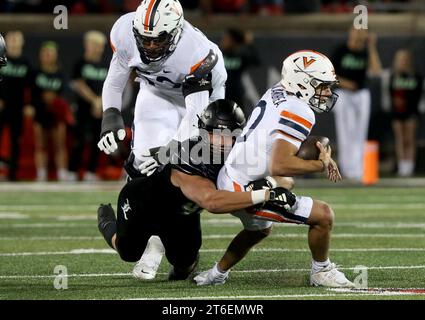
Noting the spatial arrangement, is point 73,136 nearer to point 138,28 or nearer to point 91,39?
point 91,39

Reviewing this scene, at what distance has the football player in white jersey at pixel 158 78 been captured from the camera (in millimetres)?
6660

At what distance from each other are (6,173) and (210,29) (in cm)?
340

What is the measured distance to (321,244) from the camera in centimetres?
586

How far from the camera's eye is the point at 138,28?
663 cm

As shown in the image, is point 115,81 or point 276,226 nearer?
point 115,81

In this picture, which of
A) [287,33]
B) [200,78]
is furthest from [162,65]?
[287,33]

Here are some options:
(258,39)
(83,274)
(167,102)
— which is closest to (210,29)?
(258,39)

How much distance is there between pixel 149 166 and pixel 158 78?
86 centimetres

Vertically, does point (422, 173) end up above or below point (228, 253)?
below

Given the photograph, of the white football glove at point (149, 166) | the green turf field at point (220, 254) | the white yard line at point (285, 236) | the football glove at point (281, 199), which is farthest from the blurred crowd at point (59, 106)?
the football glove at point (281, 199)

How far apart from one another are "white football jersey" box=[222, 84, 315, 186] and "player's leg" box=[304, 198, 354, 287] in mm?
346

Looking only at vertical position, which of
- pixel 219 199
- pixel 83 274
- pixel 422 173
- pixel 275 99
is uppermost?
pixel 275 99

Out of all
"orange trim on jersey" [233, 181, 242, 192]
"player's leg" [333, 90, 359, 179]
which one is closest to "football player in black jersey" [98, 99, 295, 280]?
"orange trim on jersey" [233, 181, 242, 192]

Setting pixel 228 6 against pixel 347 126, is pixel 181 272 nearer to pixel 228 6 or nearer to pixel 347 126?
pixel 347 126
